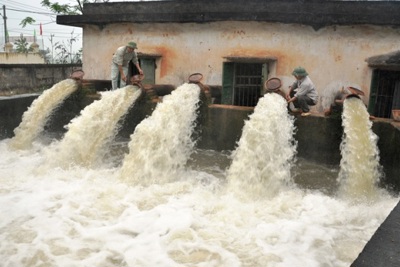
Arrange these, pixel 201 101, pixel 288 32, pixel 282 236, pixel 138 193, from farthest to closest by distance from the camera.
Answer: pixel 288 32 < pixel 201 101 < pixel 138 193 < pixel 282 236

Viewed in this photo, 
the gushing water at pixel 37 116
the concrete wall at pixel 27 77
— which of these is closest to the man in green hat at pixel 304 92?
the gushing water at pixel 37 116

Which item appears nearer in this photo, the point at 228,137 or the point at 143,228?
the point at 143,228

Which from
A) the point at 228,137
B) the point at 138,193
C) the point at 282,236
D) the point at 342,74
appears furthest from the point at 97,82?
the point at 282,236

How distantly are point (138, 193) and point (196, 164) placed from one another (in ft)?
6.42

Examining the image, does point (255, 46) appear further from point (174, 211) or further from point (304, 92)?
point (174, 211)

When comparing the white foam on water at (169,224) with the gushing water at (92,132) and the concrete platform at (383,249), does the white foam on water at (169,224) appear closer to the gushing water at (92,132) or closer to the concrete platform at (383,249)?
the gushing water at (92,132)

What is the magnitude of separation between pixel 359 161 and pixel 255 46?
496cm

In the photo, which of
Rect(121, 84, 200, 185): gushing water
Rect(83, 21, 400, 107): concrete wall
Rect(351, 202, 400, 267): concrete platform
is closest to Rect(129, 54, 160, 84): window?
Rect(83, 21, 400, 107): concrete wall

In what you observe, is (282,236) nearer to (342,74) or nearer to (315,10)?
(342,74)

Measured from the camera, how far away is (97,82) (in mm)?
10234

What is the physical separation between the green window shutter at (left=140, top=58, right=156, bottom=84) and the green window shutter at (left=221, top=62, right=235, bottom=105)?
2.40 meters

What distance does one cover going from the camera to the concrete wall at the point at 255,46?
30.7 ft

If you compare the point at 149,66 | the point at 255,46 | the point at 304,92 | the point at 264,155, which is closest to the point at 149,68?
the point at 149,66

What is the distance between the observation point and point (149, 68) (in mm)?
11211
